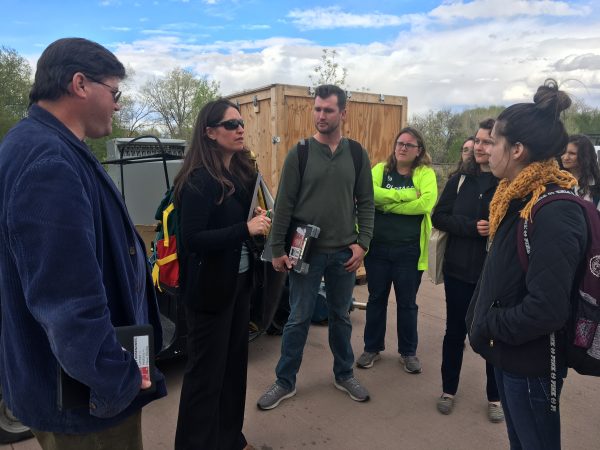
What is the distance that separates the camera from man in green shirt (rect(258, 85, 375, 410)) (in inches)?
119

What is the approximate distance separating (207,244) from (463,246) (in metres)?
1.78

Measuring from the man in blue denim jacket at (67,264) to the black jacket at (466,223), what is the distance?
223cm

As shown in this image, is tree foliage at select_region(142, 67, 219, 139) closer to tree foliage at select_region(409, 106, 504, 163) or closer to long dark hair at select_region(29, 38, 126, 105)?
tree foliage at select_region(409, 106, 504, 163)

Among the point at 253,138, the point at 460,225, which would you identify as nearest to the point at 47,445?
the point at 460,225

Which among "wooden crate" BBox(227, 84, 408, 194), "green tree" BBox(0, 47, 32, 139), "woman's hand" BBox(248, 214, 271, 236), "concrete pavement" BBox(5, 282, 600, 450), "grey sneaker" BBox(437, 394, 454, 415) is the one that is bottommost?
"concrete pavement" BBox(5, 282, 600, 450)

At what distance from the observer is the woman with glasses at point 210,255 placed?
223 centimetres

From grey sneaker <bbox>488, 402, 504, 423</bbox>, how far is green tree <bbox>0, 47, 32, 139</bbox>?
2756cm

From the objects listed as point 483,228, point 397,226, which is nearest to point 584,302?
point 483,228

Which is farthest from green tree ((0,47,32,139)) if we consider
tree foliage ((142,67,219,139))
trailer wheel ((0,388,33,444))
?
trailer wheel ((0,388,33,444))

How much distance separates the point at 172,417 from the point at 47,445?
1.79 meters

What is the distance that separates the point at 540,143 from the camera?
5.90 feet

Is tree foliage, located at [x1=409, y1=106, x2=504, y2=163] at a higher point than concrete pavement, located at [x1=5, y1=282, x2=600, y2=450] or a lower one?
higher

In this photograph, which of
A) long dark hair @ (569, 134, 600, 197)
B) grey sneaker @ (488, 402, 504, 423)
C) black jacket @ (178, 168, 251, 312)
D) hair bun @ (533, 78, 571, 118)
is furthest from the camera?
long dark hair @ (569, 134, 600, 197)

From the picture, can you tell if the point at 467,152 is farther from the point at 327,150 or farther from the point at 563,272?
the point at 563,272
